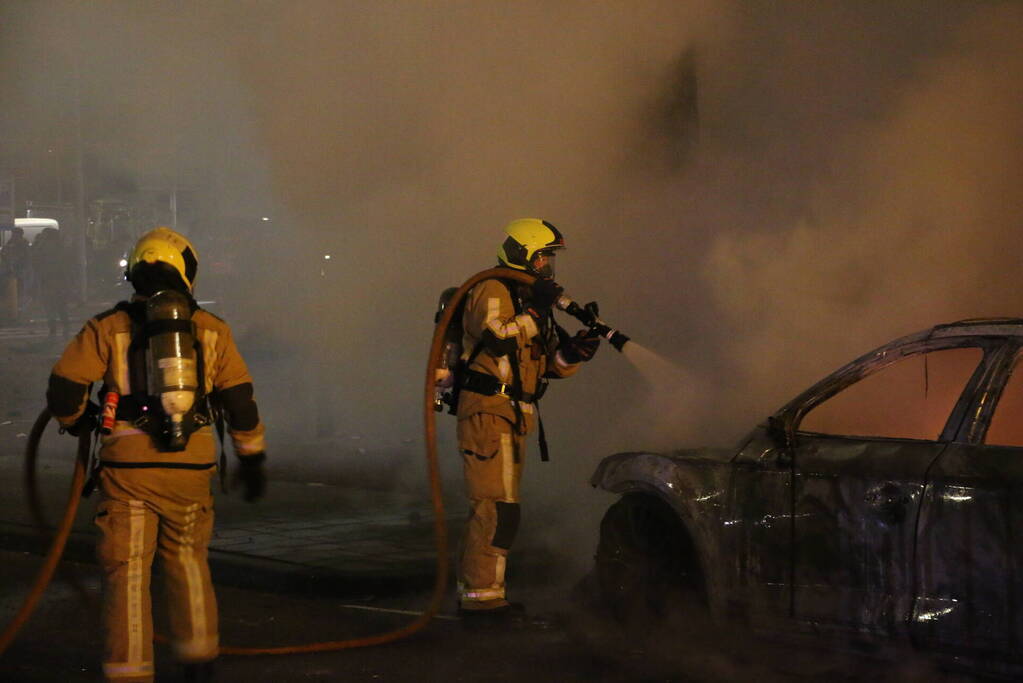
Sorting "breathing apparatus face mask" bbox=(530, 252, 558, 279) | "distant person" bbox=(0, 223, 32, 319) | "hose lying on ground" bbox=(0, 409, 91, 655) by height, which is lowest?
"hose lying on ground" bbox=(0, 409, 91, 655)

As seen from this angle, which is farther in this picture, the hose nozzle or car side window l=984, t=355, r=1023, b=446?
the hose nozzle

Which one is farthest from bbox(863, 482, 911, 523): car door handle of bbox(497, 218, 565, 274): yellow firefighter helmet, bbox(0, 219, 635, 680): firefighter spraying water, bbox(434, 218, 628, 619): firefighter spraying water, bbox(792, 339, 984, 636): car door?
bbox(497, 218, 565, 274): yellow firefighter helmet

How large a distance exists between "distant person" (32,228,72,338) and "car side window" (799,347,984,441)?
15357 mm

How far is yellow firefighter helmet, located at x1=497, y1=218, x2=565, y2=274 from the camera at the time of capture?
6156mm

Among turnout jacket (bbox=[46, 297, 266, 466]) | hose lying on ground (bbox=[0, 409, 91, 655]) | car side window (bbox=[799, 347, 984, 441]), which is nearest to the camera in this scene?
turnout jacket (bbox=[46, 297, 266, 466])

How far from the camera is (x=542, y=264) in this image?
620 cm

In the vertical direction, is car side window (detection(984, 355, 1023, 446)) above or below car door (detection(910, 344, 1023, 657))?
above

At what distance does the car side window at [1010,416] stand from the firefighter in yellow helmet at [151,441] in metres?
2.34

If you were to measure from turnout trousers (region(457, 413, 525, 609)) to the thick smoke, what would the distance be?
67.1 inches

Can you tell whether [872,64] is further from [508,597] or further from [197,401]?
[197,401]

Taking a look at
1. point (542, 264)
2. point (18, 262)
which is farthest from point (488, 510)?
point (18, 262)

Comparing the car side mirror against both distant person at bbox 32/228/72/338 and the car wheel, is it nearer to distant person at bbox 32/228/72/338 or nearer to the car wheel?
the car wheel

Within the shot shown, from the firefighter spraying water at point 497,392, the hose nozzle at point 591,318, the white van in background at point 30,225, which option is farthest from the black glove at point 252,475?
the white van in background at point 30,225

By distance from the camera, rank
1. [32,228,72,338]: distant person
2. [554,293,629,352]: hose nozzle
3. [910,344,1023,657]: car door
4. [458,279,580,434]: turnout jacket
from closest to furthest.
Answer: [910,344,1023,657]: car door < [554,293,629,352]: hose nozzle < [458,279,580,434]: turnout jacket < [32,228,72,338]: distant person
